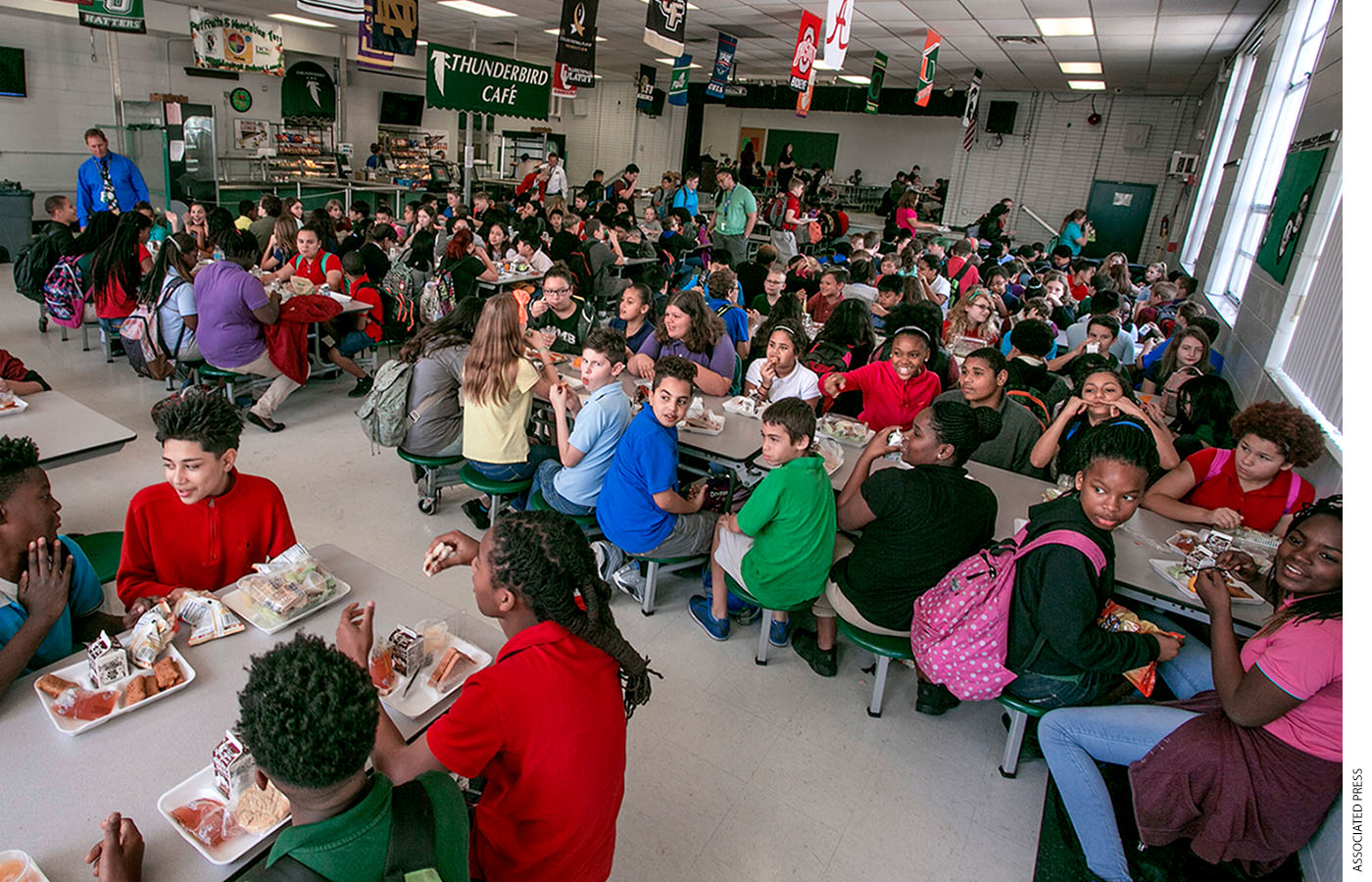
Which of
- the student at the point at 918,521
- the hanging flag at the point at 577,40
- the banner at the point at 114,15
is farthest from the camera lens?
the banner at the point at 114,15

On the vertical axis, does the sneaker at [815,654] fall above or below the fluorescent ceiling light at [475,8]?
below

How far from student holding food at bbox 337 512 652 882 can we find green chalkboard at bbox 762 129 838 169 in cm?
1987

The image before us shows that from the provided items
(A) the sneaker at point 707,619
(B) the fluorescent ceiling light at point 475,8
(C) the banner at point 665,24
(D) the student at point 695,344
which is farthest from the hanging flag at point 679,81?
(A) the sneaker at point 707,619

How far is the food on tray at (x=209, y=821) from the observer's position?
1456 mm

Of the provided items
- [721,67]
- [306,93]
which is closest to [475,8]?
[721,67]

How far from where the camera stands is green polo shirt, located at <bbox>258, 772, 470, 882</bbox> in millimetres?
1173

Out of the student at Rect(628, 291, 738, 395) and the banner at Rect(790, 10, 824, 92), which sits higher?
the banner at Rect(790, 10, 824, 92)

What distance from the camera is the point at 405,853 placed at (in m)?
1.23

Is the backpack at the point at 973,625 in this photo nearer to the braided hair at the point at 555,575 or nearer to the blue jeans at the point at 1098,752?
the blue jeans at the point at 1098,752

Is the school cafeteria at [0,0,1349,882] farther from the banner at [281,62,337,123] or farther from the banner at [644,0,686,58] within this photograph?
the banner at [281,62,337,123]

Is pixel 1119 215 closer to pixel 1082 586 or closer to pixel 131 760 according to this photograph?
pixel 1082 586

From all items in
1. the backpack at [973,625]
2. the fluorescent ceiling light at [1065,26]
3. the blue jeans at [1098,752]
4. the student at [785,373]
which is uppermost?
the fluorescent ceiling light at [1065,26]

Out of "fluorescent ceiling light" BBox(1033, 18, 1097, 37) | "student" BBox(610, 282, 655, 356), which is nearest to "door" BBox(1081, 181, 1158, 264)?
"fluorescent ceiling light" BBox(1033, 18, 1097, 37)

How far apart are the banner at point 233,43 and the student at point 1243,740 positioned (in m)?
14.7
